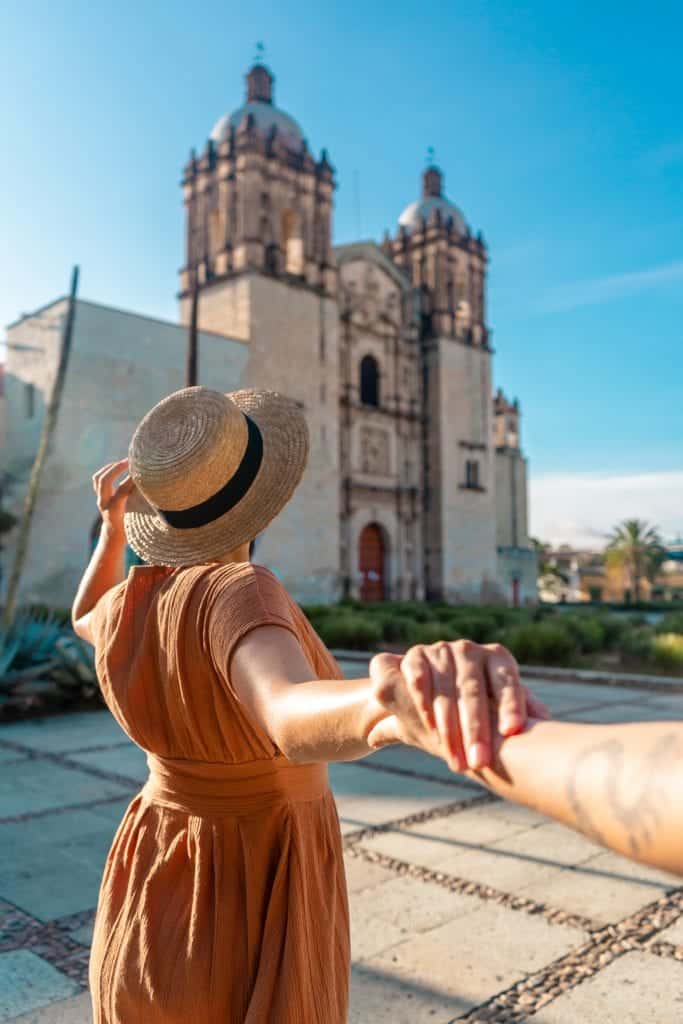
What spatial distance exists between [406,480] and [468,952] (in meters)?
29.0

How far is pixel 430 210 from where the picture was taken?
114 ft

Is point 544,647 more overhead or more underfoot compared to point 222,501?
more underfoot

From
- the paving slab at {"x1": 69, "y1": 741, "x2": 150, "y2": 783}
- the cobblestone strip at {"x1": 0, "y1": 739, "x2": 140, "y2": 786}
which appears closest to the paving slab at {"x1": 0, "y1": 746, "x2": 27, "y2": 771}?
the cobblestone strip at {"x1": 0, "y1": 739, "x2": 140, "y2": 786}

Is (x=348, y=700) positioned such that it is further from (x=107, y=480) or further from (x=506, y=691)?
(x=107, y=480)

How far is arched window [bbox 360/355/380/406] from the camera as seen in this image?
103ft

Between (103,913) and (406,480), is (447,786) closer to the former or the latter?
(103,913)

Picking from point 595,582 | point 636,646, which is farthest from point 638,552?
point 636,646

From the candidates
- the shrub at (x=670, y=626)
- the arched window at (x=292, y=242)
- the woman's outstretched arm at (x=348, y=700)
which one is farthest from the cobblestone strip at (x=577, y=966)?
the arched window at (x=292, y=242)

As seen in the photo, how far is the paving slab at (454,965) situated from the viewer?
9.02 feet

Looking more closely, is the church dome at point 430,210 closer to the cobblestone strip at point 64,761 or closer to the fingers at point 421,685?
the cobblestone strip at point 64,761

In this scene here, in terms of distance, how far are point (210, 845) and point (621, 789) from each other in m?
0.94

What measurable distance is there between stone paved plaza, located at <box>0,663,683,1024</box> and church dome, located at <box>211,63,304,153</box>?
2606cm

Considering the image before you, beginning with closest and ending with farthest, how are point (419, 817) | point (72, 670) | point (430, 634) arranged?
point (419, 817) < point (72, 670) < point (430, 634)

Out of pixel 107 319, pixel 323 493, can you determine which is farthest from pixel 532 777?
pixel 323 493
